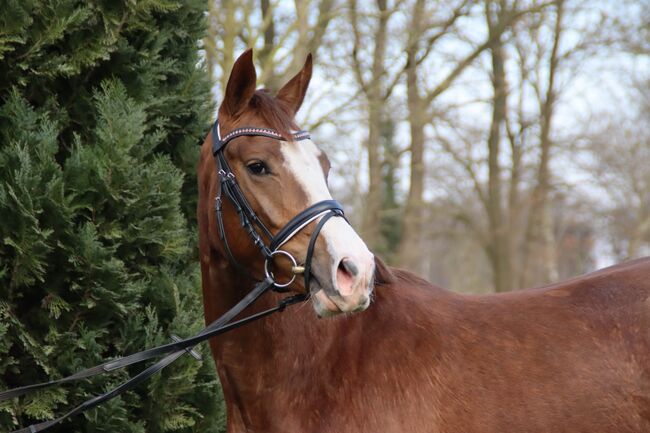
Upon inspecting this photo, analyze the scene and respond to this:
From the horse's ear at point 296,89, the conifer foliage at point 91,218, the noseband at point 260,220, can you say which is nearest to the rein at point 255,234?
the noseband at point 260,220

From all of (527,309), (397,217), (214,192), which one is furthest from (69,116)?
(397,217)

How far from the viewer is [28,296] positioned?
153 inches

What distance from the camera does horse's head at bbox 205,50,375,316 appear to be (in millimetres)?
2643

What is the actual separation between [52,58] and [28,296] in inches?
A: 49.7

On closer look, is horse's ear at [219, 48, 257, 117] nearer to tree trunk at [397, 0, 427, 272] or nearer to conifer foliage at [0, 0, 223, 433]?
conifer foliage at [0, 0, 223, 433]

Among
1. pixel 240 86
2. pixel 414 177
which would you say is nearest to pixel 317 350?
pixel 240 86

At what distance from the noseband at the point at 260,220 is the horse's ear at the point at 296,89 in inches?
16.1

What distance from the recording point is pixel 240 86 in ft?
10.3

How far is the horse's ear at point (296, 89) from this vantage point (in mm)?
3459

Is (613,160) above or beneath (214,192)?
above

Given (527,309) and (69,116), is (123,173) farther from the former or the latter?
(527,309)

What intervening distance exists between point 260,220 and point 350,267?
1.66 ft

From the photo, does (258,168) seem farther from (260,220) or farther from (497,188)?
(497,188)

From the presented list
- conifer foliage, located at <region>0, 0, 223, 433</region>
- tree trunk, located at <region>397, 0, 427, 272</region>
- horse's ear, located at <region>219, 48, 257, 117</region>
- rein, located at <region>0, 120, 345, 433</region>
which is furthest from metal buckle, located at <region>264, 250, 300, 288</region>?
tree trunk, located at <region>397, 0, 427, 272</region>
